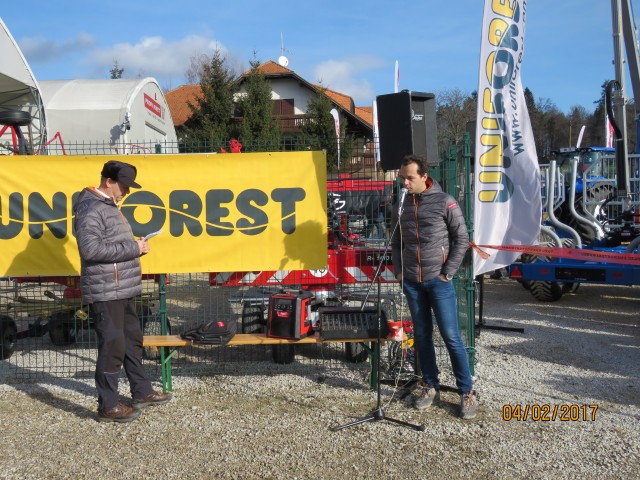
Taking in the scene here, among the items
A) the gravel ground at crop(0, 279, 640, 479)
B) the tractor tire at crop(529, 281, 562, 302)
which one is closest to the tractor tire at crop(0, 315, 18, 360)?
the gravel ground at crop(0, 279, 640, 479)

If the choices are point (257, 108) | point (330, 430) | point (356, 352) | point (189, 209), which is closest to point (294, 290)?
point (356, 352)

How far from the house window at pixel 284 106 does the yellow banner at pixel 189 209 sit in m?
32.4

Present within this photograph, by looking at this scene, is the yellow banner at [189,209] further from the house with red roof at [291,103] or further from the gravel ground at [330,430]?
the house with red roof at [291,103]

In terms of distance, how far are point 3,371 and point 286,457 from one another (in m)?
3.58

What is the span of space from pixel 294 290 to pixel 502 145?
102 inches

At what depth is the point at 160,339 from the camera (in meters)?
5.02

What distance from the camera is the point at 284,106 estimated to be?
3731cm

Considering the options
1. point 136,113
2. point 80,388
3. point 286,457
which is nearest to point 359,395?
point 286,457

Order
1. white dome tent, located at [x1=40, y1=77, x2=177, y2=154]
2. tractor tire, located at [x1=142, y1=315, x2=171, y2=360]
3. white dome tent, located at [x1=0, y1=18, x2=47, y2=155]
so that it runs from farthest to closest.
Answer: white dome tent, located at [x1=40, y1=77, x2=177, y2=154] → white dome tent, located at [x1=0, y1=18, x2=47, y2=155] → tractor tire, located at [x1=142, y1=315, x2=171, y2=360]

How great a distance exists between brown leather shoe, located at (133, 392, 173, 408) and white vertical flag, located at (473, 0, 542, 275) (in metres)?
3.09

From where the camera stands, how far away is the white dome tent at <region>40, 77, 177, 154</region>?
1402 centimetres

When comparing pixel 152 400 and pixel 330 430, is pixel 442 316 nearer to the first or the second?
pixel 330 430

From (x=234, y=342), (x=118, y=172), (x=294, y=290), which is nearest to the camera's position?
(x=118, y=172)

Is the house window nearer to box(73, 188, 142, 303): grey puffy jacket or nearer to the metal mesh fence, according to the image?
the metal mesh fence
